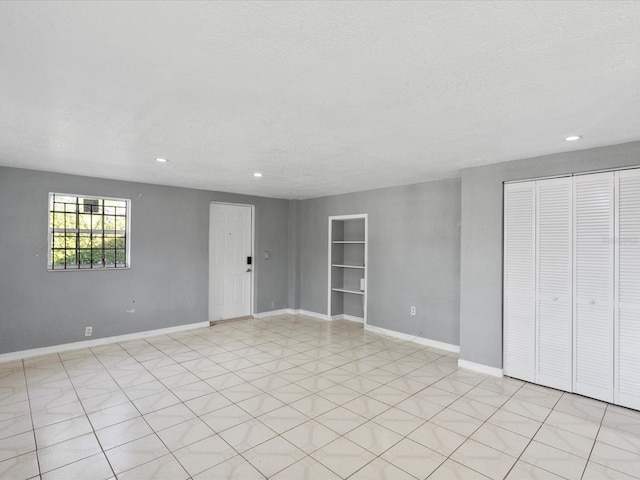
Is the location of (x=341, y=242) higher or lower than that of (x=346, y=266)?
higher

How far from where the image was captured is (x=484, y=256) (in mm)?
3965

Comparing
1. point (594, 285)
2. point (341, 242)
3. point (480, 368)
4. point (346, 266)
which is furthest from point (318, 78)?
point (346, 266)

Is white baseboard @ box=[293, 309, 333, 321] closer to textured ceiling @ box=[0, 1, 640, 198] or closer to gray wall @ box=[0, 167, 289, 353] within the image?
gray wall @ box=[0, 167, 289, 353]

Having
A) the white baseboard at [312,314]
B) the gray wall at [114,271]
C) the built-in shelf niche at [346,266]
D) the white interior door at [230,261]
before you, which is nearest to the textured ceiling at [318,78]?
the gray wall at [114,271]

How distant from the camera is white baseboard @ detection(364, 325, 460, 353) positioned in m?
4.77

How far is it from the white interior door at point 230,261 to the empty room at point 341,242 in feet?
0.56

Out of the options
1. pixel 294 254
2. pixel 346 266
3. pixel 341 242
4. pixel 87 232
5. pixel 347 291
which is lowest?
pixel 347 291

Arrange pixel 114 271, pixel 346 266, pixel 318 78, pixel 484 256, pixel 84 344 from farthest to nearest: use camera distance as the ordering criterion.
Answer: pixel 346 266
pixel 114 271
pixel 84 344
pixel 484 256
pixel 318 78

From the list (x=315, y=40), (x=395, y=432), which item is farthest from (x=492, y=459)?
(x=315, y=40)

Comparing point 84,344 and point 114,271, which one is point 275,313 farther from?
point 84,344

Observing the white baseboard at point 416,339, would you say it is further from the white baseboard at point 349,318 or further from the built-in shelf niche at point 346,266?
the built-in shelf niche at point 346,266

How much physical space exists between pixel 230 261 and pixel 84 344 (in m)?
2.59

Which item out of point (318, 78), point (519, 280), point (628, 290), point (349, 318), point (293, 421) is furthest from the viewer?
point (349, 318)

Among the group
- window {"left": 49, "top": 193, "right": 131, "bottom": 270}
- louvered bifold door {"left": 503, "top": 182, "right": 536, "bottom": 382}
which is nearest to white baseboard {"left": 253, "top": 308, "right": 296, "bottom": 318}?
window {"left": 49, "top": 193, "right": 131, "bottom": 270}
